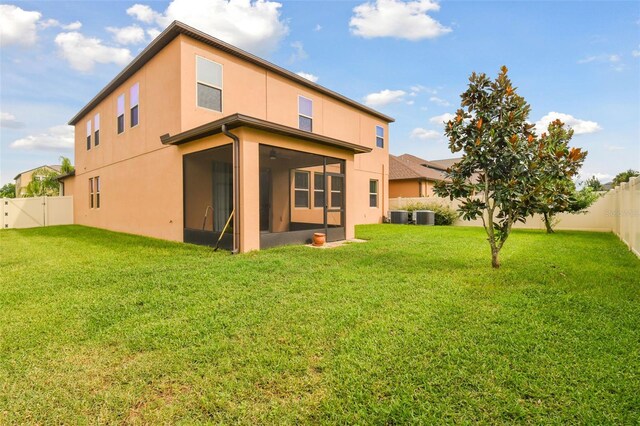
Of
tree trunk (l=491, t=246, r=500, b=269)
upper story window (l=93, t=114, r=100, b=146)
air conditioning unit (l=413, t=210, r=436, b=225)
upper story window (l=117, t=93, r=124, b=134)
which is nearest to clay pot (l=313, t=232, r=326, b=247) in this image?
tree trunk (l=491, t=246, r=500, b=269)

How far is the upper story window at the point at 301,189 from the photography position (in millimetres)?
12344

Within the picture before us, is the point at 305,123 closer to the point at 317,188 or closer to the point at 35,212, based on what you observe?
the point at 317,188

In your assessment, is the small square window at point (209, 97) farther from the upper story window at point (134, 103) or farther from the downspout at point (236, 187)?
the upper story window at point (134, 103)

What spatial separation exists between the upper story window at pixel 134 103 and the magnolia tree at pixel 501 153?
1084 cm

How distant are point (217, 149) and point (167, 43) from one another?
4.13 meters

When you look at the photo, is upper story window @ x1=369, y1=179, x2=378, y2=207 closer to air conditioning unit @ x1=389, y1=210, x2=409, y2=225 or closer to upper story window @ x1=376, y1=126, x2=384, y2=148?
air conditioning unit @ x1=389, y1=210, x2=409, y2=225

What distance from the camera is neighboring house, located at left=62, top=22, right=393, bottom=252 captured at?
310 inches

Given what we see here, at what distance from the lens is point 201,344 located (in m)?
2.89

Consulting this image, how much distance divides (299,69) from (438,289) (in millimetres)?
11873

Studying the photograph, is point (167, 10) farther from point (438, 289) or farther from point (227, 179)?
point (438, 289)

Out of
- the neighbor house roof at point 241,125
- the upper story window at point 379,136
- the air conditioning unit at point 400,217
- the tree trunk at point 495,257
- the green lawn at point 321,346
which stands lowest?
the green lawn at point 321,346

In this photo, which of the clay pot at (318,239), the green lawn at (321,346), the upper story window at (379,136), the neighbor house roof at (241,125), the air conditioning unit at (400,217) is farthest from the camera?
the upper story window at (379,136)

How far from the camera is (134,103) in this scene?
38.4ft

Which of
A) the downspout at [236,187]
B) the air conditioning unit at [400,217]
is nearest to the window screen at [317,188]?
the downspout at [236,187]
